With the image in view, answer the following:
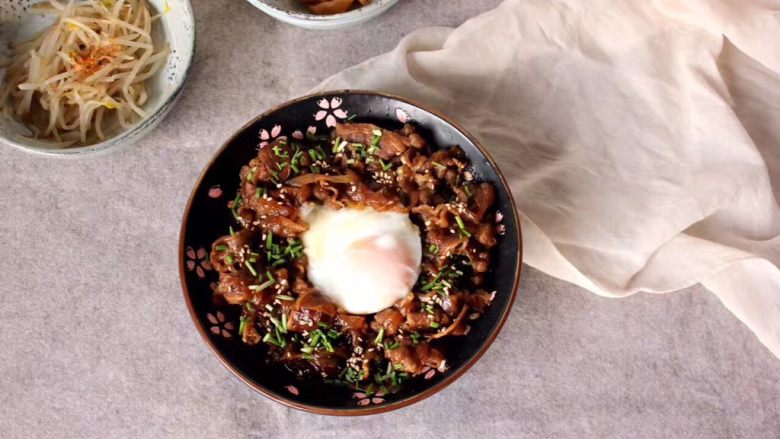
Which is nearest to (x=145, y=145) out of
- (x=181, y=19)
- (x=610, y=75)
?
(x=181, y=19)

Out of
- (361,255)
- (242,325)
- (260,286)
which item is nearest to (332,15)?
(361,255)

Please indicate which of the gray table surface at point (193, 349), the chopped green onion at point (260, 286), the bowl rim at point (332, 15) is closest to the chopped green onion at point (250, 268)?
the chopped green onion at point (260, 286)

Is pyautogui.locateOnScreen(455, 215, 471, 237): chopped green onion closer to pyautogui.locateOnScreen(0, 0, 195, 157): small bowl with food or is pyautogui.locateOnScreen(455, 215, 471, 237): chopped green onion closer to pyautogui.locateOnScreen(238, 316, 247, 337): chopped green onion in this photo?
pyautogui.locateOnScreen(238, 316, 247, 337): chopped green onion

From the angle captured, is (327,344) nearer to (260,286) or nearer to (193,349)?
(260,286)

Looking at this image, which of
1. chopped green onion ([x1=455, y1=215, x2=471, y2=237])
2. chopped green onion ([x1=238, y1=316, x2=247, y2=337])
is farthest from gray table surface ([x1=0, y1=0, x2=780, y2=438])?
chopped green onion ([x1=455, y1=215, x2=471, y2=237])

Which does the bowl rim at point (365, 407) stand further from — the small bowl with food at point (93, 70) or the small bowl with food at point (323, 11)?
the small bowl with food at point (93, 70)
